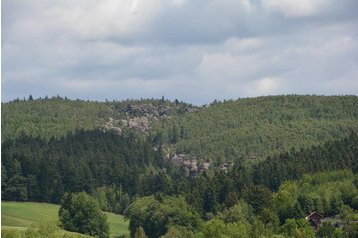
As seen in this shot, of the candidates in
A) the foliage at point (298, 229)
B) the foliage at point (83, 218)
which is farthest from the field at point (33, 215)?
the foliage at point (298, 229)

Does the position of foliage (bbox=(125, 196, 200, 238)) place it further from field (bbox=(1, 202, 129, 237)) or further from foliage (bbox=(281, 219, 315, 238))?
foliage (bbox=(281, 219, 315, 238))

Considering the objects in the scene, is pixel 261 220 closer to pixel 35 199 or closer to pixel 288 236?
pixel 288 236

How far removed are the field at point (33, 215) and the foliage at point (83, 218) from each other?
Answer: 255cm

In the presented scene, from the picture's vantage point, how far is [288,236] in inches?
4515

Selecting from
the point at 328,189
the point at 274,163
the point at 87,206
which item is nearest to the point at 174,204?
the point at 87,206

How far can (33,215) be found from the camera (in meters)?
156

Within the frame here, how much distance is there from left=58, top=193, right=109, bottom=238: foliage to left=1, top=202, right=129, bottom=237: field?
255cm

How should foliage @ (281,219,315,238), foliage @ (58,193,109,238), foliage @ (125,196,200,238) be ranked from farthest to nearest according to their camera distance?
foliage @ (58,193,109,238) < foliage @ (125,196,200,238) < foliage @ (281,219,315,238)

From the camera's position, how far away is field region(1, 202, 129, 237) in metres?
139

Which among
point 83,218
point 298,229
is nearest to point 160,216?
point 83,218

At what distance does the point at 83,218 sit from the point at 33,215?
41.8ft

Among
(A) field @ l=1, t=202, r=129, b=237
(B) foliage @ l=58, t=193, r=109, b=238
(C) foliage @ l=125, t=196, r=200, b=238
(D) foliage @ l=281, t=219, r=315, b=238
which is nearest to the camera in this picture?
(D) foliage @ l=281, t=219, r=315, b=238

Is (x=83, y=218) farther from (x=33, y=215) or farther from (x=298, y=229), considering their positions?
(x=298, y=229)

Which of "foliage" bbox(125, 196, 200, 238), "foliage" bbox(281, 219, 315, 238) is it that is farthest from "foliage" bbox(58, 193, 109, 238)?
"foliage" bbox(281, 219, 315, 238)
